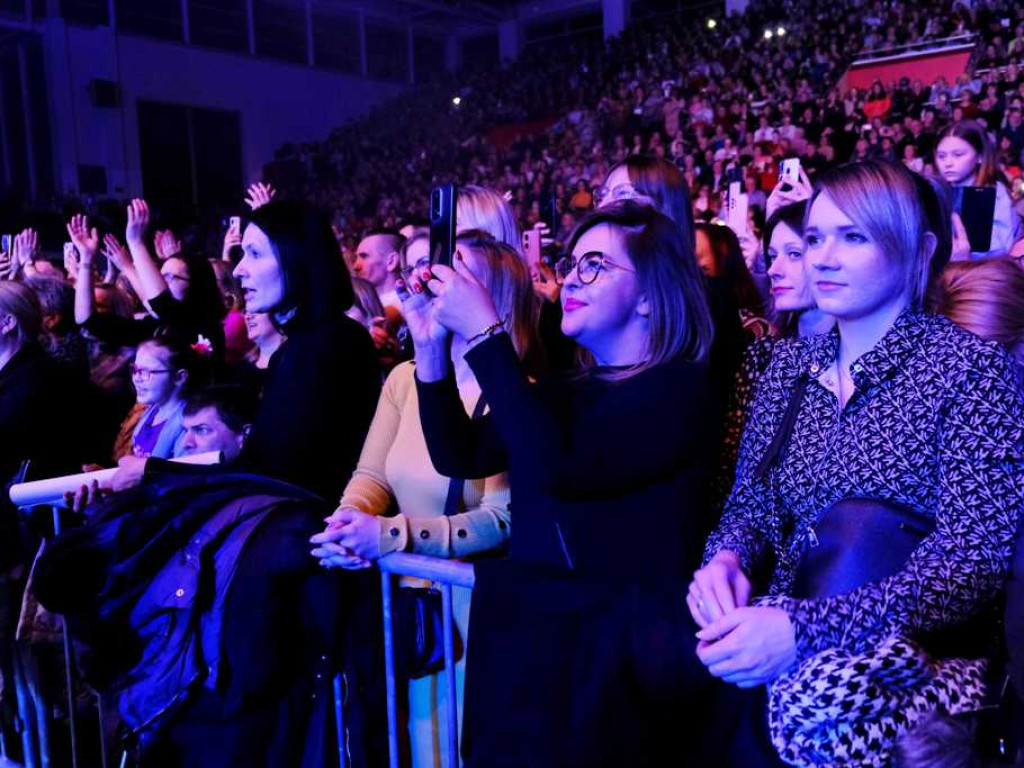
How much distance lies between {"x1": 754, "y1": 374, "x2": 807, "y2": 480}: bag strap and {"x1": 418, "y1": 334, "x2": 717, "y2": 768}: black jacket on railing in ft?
0.53

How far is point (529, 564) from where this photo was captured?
4.86 feet

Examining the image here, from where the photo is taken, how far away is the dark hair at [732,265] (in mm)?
2816

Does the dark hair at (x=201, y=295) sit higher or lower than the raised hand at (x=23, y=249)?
lower

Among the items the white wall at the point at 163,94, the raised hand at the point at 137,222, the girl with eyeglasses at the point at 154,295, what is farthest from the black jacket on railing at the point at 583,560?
the white wall at the point at 163,94

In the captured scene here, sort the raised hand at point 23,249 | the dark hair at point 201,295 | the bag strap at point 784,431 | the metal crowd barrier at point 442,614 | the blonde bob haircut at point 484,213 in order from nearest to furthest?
the bag strap at point 784,431
the metal crowd barrier at point 442,614
the blonde bob haircut at point 484,213
the dark hair at point 201,295
the raised hand at point 23,249

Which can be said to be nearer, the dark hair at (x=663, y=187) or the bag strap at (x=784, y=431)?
the bag strap at (x=784, y=431)

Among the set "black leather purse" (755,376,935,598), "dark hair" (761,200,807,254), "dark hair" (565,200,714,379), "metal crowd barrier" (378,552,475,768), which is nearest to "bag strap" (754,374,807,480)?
"black leather purse" (755,376,935,598)

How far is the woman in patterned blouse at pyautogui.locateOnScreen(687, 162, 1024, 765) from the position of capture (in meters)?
1.21

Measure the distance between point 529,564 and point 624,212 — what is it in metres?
0.70

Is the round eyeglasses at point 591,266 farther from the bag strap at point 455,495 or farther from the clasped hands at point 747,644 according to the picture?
the clasped hands at point 747,644

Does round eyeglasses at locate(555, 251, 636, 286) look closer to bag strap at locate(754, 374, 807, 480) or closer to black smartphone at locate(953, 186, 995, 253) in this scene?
bag strap at locate(754, 374, 807, 480)

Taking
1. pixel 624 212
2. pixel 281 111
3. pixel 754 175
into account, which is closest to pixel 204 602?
pixel 624 212

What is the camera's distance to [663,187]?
7.90 ft

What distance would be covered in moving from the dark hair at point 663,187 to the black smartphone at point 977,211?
1.43 m
